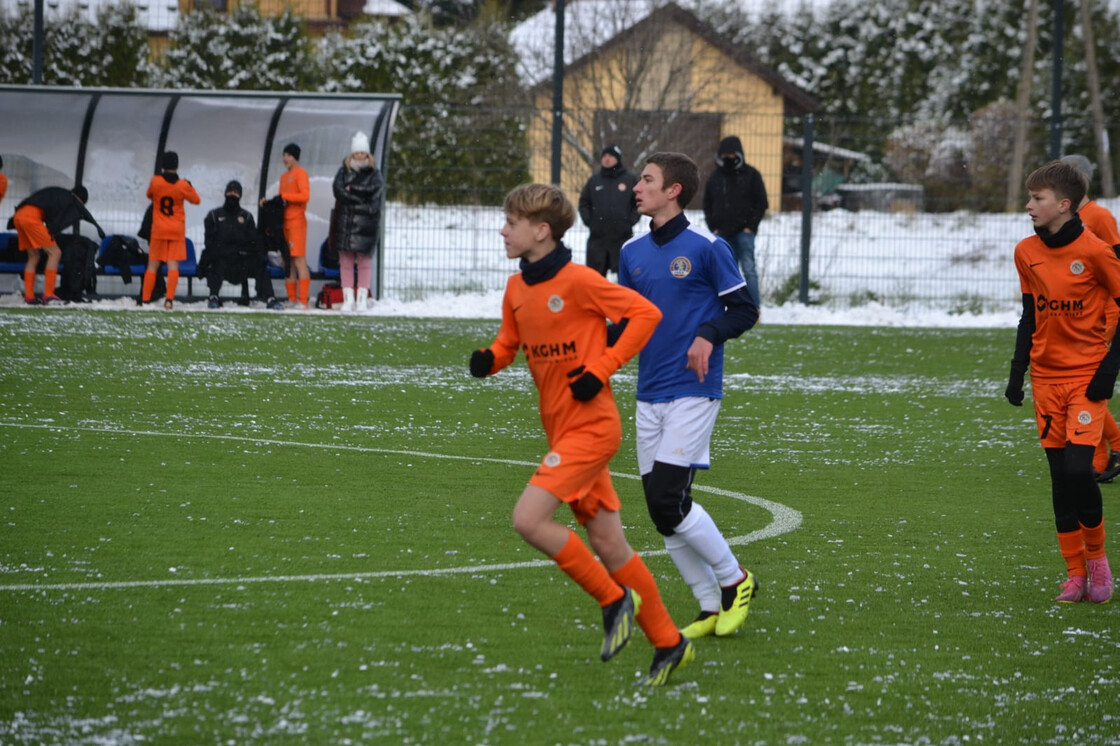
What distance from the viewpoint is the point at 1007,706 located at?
4.37 m

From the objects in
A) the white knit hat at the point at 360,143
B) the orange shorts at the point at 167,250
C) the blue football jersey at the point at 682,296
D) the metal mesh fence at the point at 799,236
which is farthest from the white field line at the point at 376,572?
the metal mesh fence at the point at 799,236

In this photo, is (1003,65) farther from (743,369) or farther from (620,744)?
(620,744)

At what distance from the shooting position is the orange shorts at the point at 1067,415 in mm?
5824

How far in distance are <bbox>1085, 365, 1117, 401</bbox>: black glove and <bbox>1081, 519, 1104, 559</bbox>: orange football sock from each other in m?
0.50

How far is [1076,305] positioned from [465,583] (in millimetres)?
2671

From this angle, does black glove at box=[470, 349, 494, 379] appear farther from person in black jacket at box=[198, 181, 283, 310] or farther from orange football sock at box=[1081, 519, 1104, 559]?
person in black jacket at box=[198, 181, 283, 310]

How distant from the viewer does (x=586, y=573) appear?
177 inches

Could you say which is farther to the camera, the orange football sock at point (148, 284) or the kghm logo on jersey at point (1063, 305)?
Answer: the orange football sock at point (148, 284)

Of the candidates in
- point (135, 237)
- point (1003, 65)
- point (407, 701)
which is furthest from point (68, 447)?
point (1003, 65)

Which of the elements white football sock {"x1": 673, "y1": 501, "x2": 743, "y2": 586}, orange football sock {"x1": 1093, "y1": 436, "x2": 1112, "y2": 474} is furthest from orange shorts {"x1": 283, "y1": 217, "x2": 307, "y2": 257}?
white football sock {"x1": 673, "y1": 501, "x2": 743, "y2": 586}

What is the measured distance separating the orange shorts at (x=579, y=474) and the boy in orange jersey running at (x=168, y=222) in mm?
13530

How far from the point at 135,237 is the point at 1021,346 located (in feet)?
50.8

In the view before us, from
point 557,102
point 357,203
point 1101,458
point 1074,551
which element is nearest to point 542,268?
point 1074,551

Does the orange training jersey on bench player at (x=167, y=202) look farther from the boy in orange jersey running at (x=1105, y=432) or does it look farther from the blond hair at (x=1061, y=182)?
the blond hair at (x=1061, y=182)
